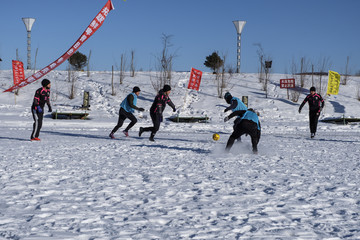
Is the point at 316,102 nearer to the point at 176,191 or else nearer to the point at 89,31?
the point at 89,31

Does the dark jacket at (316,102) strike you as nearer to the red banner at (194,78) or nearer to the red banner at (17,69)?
the red banner at (194,78)

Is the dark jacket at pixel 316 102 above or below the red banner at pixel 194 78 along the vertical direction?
below

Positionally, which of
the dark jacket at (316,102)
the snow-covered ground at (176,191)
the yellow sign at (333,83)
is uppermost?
the yellow sign at (333,83)

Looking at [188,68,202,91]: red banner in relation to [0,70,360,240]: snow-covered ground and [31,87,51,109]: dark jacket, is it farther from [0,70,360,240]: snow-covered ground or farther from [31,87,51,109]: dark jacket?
[31,87,51,109]: dark jacket

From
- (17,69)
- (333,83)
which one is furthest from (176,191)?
(17,69)

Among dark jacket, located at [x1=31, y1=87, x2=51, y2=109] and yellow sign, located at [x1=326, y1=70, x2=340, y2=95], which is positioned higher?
yellow sign, located at [x1=326, y1=70, x2=340, y2=95]

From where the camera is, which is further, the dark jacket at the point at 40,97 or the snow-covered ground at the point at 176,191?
the dark jacket at the point at 40,97

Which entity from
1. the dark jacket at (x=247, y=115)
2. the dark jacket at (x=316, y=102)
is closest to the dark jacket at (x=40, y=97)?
the dark jacket at (x=247, y=115)

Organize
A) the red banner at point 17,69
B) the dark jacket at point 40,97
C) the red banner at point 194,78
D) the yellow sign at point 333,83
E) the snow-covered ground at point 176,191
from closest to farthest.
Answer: the snow-covered ground at point 176,191, the dark jacket at point 40,97, the yellow sign at point 333,83, the red banner at point 194,78, the red banner at point 17,69

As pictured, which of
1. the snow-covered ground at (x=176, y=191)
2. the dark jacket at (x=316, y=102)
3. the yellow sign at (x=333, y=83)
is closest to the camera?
the snow-covered ground at (x=176, y=191)

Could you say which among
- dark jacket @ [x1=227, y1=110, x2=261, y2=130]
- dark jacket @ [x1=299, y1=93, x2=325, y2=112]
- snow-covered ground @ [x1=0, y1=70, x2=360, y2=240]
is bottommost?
snow-covered ground @ [x1=0, y1=70, x2=360, y2=240]

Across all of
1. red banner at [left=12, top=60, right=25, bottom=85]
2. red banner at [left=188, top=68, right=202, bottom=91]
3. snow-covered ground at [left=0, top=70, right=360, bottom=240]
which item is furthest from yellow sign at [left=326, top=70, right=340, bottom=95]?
red banner at [left=12, top=60, right=25, bottom=85]

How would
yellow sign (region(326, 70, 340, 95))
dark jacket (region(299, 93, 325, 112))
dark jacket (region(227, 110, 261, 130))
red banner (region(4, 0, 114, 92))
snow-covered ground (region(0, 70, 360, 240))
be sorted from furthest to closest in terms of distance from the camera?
yellow sign (region(326, 70, 340, 95))
red banner (region(4, 0, 114, 92))
dark jacket (region(299, 93, 325, 112))
dark jacket (region(227, 110, 261, 130))
snow-covered ground (region(0, 70, 360, 240))

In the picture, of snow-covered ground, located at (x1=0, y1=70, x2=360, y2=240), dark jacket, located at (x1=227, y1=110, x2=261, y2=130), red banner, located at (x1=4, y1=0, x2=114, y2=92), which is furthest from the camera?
red banner, located at (x1=4, y1=0, x2=114, y2=92)
